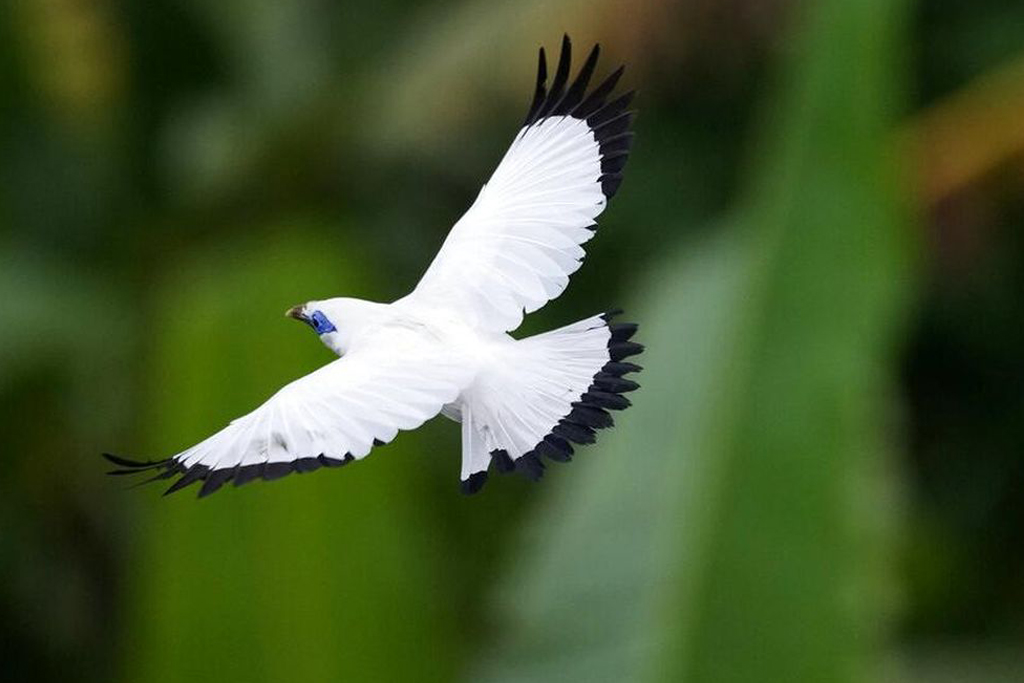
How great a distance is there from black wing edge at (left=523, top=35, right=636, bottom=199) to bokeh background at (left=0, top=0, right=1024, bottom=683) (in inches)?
23.7

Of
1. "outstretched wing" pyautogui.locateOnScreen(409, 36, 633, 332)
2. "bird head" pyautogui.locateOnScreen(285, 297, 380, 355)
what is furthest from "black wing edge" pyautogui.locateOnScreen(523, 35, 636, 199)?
"bird head" pyautogui.locateOnScreen(285, 297, 380, 355)

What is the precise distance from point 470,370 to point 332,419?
66mm

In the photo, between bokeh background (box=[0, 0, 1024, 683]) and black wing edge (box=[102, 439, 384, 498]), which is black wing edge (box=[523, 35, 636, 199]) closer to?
black wing edge (box=[102, 439, 384, 498])

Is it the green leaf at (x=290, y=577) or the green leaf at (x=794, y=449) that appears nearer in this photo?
the green leaf at (x=794, y=449)

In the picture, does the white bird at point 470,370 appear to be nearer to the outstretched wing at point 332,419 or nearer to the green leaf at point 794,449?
the outstretched wing at point 332,419

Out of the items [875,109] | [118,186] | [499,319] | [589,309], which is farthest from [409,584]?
[118,186]

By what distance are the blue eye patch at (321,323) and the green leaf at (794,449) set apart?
2.84 feet

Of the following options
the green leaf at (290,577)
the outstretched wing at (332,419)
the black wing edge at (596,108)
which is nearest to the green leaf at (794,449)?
the green leaf at (290,577)

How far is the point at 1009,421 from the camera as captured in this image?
3.80 metres

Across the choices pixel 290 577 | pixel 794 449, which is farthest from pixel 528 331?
pixel 794 449

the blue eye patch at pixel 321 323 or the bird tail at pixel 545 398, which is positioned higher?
the blue eye patch at pixel 321 323

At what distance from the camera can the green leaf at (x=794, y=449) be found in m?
1.62

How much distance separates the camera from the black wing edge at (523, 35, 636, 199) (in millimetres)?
942

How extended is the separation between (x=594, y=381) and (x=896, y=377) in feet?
9.61
